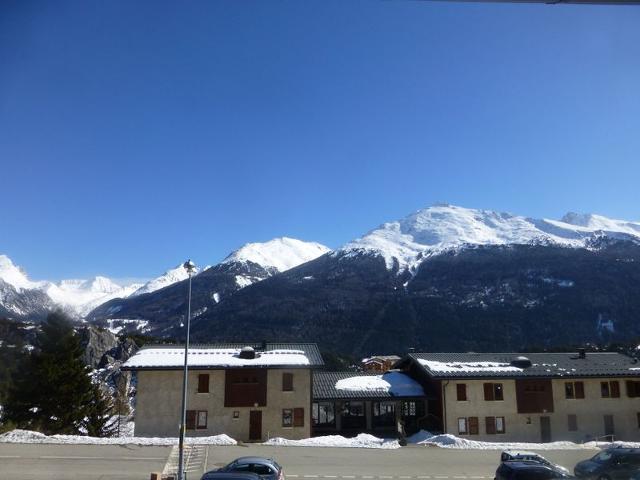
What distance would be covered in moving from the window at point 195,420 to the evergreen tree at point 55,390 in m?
10.6

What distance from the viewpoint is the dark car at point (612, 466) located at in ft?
61.7

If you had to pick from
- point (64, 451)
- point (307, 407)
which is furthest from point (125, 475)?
point (307, 407)

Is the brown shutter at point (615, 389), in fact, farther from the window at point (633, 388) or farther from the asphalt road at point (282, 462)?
the asphalt road at point (282, 462)

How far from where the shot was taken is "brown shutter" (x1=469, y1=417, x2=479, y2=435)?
3969cm

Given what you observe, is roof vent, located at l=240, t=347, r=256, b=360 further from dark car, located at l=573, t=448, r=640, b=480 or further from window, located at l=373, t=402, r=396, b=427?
dark car, located at l=573, t=448, r=640, b=480

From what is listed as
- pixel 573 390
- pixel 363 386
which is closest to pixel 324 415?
pixel 363 386

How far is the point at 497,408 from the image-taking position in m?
40.5

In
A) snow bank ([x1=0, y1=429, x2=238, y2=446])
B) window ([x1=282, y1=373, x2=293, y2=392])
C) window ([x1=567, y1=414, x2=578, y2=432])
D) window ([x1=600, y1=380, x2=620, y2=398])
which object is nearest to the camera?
snow bank ([x1=0, y1=429, x2=238, y2=446])

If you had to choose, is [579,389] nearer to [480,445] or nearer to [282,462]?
[480,445]

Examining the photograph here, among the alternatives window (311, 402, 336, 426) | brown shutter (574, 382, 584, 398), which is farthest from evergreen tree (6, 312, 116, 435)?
brown shutter (574, 382, 584, 398)

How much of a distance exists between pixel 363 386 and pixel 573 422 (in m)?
16.9

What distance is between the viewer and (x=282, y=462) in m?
26.9

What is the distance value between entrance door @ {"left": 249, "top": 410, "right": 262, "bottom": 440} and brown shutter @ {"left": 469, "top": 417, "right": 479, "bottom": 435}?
16.1 meters

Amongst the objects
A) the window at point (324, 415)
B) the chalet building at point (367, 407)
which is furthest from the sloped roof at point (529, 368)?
the window at point (324, 415)
